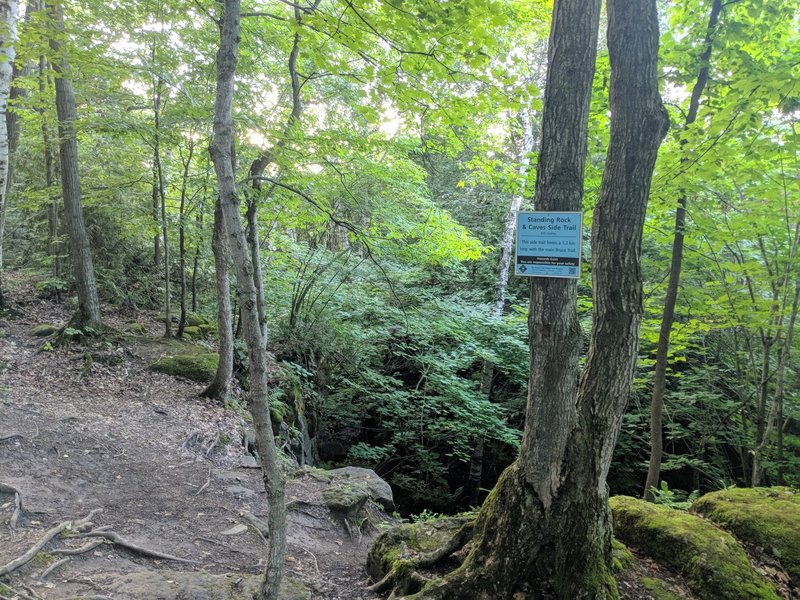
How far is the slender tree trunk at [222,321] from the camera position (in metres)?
7.70

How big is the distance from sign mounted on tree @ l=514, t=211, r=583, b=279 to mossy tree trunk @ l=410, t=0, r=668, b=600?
0.09m

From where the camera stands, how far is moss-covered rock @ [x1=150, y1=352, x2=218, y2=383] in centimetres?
832

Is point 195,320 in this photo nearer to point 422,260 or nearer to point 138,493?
point 422,260

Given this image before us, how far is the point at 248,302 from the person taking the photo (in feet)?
9.27

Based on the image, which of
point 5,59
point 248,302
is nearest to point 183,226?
point 5,59

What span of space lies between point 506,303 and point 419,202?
209 inches

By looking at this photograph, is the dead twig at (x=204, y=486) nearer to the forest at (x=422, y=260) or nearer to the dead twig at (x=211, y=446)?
the forest at (x=422, y=260)

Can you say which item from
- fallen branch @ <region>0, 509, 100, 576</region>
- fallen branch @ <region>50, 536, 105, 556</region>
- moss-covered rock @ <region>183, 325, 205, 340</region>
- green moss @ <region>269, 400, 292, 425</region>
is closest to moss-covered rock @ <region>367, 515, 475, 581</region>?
fallen branch @ <region>50, 536, 105, 556</region>

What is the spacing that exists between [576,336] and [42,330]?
9.39 m

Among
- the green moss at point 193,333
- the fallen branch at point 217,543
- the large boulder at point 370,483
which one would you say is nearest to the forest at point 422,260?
the green moss at point 193,333

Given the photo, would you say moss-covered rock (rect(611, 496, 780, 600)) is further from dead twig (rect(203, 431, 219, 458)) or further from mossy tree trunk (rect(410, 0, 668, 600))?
dead twig (rect(203, 431, 219, 458))

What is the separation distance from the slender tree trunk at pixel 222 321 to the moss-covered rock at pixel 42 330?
3.21 meters

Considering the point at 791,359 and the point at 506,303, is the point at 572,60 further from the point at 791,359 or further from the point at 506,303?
the point at 506,303

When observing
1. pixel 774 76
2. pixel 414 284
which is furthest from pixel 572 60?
pixel 414 284
